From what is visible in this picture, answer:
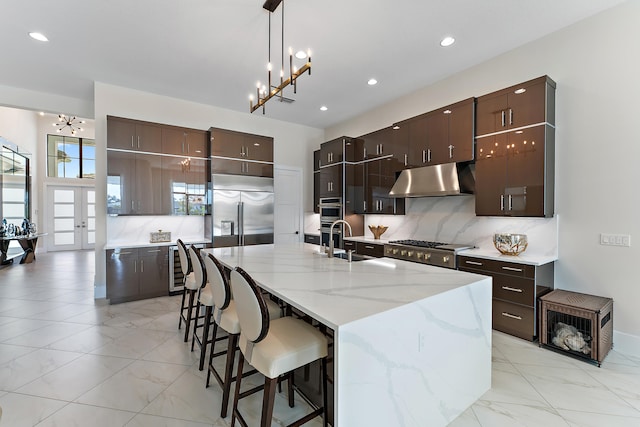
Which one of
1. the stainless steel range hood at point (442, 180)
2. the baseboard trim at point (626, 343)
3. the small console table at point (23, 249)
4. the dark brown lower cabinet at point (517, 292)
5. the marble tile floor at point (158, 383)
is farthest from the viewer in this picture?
the small console table at point (23, 249)

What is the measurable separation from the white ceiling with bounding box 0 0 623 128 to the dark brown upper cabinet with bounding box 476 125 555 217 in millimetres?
1143

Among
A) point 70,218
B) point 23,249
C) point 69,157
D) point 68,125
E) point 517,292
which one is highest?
point 68,125

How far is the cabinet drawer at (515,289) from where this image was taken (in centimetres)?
284

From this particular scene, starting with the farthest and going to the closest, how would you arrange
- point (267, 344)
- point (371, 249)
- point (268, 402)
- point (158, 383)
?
point (371, 249) < point (158, 383) < point (267, 344) < point (268, 402)

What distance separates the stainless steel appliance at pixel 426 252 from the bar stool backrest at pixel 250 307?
2729 mm

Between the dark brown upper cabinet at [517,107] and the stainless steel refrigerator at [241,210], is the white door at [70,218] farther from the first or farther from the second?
the dark brown upper cabinet at [517,107]

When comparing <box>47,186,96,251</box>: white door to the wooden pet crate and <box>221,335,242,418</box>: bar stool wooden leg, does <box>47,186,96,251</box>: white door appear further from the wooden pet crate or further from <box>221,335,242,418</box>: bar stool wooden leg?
the wooden pet crate

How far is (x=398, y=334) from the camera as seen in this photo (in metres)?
1.45

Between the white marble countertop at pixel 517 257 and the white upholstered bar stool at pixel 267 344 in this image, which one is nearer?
the white upholstered bar stool at pixel 267 344

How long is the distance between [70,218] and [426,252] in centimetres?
1112

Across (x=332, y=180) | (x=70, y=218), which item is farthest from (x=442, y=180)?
(x=70, y=218)

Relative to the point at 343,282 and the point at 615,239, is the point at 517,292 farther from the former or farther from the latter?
the point at 343,282

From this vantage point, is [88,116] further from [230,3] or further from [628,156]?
[628,156]

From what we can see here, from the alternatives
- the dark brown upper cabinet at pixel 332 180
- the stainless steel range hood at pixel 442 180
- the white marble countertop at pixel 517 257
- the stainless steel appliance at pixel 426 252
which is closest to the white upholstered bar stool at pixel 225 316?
the stainless steel appliance at pixel 426 252
